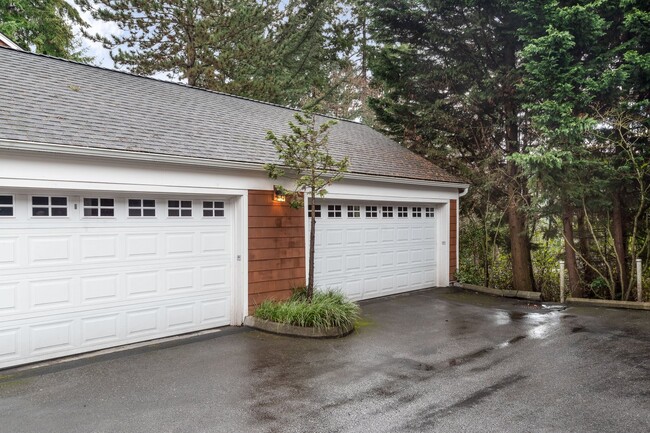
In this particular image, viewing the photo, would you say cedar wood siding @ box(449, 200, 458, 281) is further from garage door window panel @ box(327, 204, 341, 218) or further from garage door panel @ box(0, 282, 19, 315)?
garage door panel @ box(0, 282, 19, 315)

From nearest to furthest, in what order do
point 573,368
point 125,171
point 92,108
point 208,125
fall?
point 573,368 → point 125,171 → point 92,108 → point 208,125

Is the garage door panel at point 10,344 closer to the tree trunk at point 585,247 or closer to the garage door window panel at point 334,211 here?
the garage door window panel at point 334,211

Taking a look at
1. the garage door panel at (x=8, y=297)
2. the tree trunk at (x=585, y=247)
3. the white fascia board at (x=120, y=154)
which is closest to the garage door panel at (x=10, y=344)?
the garage door panel at (x=8, y=297)

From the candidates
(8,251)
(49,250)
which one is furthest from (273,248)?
(8,251)

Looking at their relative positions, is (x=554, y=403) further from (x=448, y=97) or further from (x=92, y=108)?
(x=448, y=97)

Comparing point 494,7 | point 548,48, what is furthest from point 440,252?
point 494,7

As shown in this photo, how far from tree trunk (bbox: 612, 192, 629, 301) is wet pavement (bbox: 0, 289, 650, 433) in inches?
93.5

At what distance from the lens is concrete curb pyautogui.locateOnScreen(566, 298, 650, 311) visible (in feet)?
26.9

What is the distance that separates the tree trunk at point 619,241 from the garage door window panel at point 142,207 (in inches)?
347

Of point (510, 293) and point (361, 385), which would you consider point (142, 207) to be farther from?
point (510, 293)

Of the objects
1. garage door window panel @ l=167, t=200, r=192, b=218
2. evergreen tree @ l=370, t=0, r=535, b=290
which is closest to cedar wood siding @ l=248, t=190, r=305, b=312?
garage door window panel @ l=167, t=200, r=192, b=218

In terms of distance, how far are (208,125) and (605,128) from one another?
7749mm

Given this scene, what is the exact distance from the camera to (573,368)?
198 inches

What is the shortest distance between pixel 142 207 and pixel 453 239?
7.57 metres
